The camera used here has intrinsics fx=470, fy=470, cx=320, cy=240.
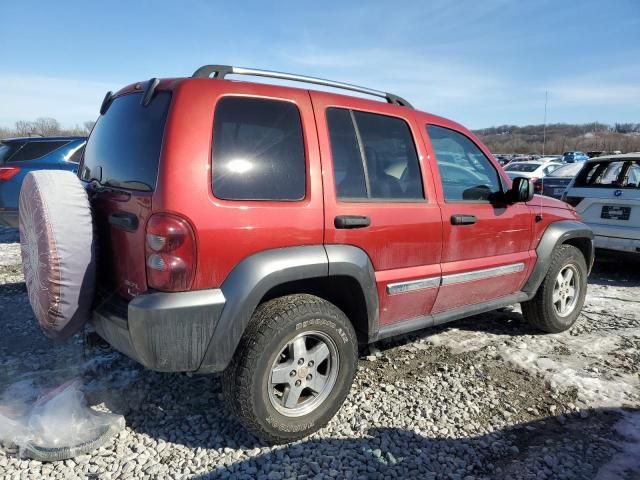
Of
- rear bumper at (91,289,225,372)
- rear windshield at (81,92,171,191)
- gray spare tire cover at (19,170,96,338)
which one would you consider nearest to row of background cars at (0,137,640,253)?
rear windshield at (81,92,171,191)

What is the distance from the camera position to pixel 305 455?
2.52m

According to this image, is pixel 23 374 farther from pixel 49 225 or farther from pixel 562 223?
pixel 562 223

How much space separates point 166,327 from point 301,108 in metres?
1.37

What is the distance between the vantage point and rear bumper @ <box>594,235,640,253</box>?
576 centimetres

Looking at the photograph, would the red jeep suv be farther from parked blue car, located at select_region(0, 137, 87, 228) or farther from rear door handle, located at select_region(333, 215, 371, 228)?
parked blue car, located at select_region(0, 137, 87, 228)

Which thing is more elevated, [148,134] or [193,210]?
[148,134]

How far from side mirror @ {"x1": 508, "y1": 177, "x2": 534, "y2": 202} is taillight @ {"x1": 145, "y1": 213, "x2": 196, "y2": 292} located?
2510mm

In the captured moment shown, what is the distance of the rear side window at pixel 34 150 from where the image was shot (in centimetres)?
725

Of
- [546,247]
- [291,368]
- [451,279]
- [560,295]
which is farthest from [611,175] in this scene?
[291,368]

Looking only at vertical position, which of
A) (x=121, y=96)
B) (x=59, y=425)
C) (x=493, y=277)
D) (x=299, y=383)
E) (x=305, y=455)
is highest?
(x=121, y=96)

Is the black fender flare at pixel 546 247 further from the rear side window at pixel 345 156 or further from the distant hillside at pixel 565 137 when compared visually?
the distant hillside at pixel 565 137

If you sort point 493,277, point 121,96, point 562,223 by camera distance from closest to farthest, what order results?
1. point 121,96
2. point 493,277
3. point 562,223

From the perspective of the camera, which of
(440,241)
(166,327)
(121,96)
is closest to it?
(166,327)

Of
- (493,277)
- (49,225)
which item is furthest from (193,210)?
(493,277)
